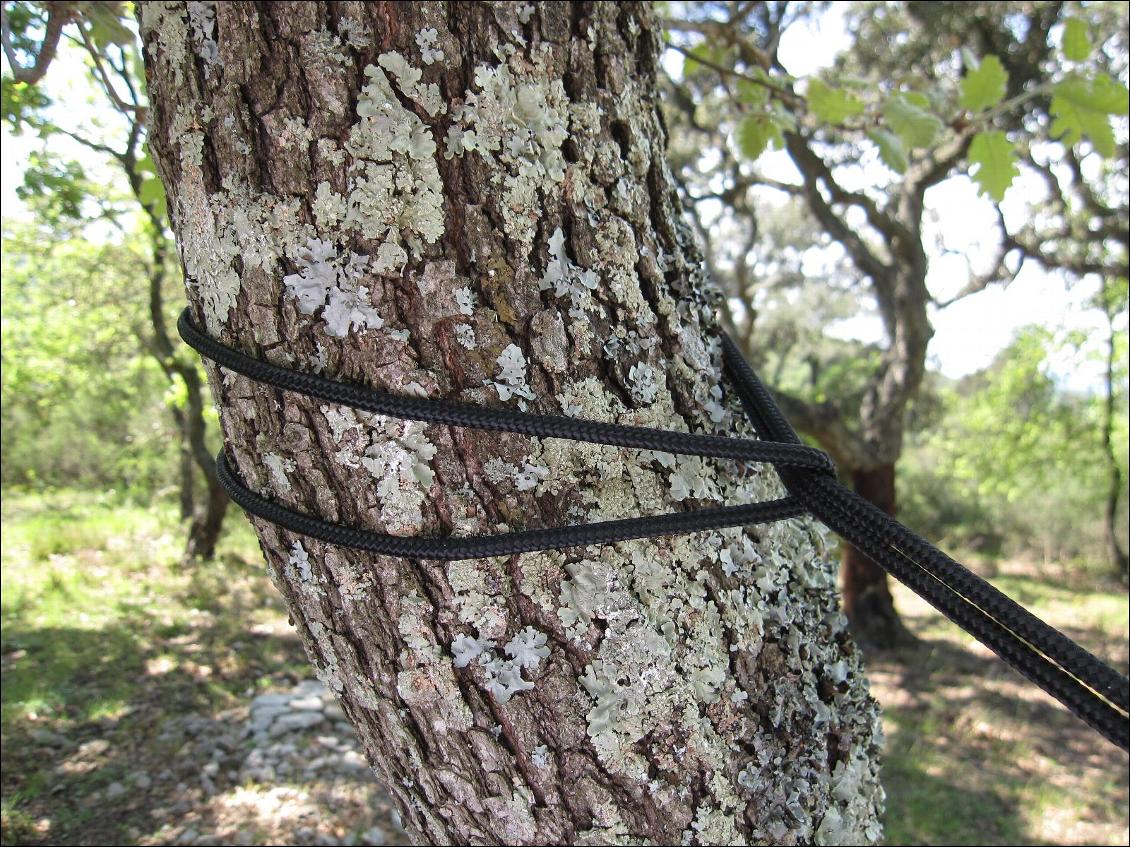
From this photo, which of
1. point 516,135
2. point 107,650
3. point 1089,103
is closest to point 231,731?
point 107,650

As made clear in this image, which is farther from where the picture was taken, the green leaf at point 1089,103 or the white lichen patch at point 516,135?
the green leaf at point 1089,103

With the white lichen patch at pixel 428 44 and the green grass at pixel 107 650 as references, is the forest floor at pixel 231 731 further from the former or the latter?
the white lichen patch at pixel 428 44

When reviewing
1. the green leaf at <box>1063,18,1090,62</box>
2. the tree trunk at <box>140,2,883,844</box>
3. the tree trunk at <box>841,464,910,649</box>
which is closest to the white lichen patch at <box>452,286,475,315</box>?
the tree trunk at <box>140,2,883,844</box>

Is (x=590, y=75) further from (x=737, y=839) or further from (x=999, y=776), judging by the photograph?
(x=999, y=776)

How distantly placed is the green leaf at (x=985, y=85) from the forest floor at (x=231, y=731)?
371 centimetres

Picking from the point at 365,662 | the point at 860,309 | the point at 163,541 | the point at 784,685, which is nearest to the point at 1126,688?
the point at 784,685

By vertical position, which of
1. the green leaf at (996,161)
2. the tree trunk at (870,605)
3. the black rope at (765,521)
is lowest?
the tree trunk at (870,605)

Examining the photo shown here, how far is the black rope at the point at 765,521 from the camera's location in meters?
0.60

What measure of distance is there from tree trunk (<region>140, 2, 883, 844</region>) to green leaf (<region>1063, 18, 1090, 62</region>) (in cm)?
131

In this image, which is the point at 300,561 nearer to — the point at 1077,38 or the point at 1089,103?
the point at 1089,103

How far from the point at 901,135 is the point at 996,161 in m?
0.26

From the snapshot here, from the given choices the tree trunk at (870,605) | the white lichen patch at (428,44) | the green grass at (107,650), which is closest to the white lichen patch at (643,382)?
the white lichen patch at (428,44)

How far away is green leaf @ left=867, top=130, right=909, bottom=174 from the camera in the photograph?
5.57ft

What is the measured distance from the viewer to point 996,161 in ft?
4.89
